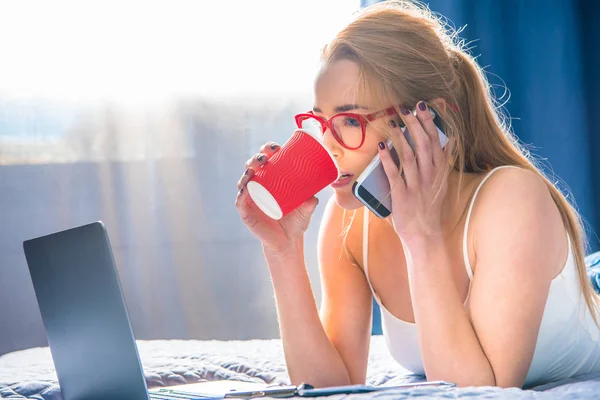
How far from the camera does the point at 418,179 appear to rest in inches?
46.3

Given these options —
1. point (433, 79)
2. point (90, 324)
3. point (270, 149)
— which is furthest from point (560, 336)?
point (90, 324)

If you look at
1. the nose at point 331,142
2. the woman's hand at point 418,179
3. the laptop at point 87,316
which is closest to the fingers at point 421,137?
the woman's hand at point 418,179

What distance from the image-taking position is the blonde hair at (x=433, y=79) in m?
1.22

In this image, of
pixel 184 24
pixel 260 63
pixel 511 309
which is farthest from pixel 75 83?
pixel 511 309

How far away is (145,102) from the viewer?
2588 millimetres

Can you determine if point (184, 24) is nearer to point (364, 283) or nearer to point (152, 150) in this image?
point (152, 150)

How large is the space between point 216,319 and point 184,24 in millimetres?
1089

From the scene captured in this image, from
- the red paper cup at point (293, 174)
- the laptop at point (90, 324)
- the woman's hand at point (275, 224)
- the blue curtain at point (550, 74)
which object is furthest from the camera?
the blue curtain at point (550, 74)

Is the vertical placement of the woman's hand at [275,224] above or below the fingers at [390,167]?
below

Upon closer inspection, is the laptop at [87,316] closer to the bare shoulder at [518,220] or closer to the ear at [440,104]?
the bare shoulder at [518,220]

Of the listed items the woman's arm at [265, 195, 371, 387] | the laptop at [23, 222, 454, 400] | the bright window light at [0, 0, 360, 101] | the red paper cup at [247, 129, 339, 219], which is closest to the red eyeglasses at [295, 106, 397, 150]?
the red paper cup at [247, 129, 339, 219]

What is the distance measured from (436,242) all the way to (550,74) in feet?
5.66

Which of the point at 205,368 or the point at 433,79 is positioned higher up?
the point at 433,79

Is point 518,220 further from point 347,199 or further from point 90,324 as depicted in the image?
point 90,324
